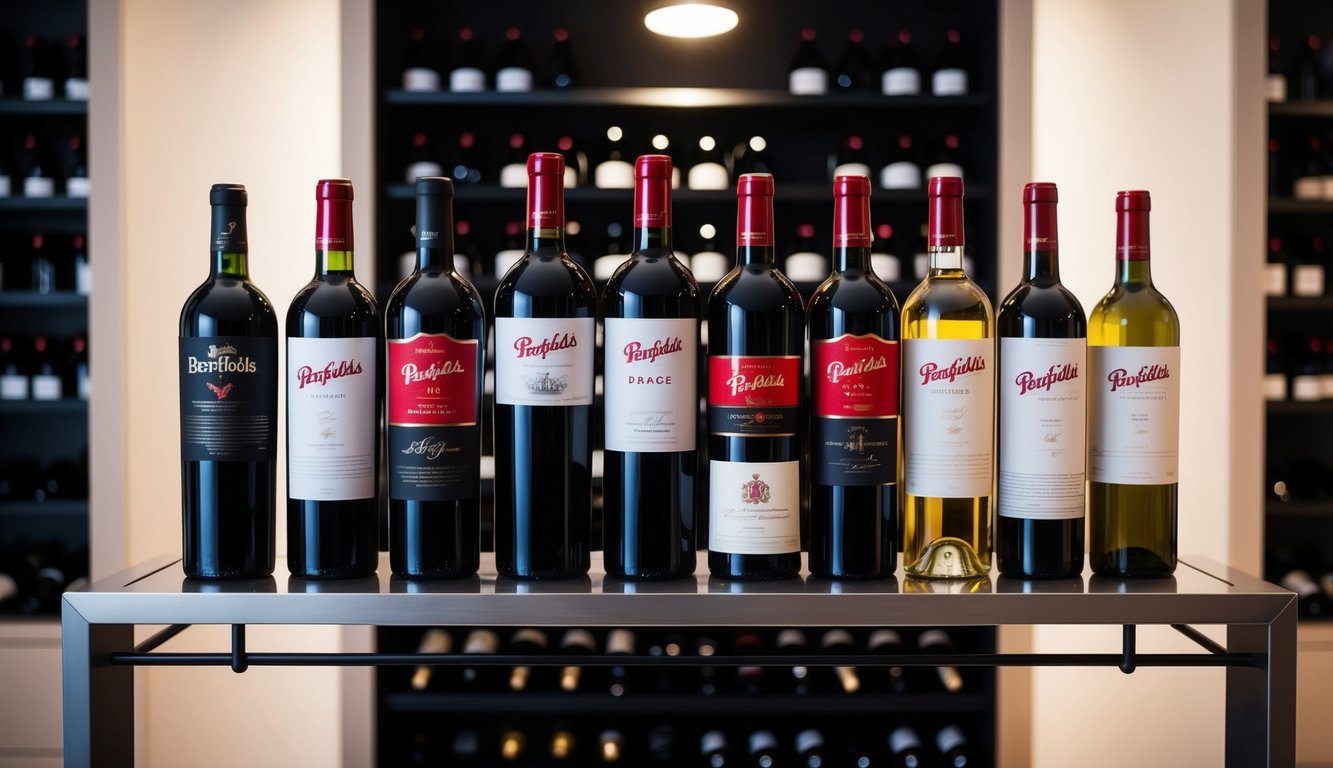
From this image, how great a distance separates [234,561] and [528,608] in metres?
0.26

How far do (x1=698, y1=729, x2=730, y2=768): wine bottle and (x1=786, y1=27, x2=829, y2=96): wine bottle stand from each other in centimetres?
161

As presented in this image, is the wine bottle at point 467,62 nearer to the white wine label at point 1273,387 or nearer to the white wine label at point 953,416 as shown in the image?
the white wine label at point 953,416

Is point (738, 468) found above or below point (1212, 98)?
below

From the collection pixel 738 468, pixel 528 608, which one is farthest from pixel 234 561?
pixel 738 468

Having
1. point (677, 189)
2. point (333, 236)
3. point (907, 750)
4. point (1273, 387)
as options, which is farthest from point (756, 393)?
point (1273, 387)

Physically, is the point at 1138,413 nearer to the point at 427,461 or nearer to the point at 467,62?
the point at 427,461

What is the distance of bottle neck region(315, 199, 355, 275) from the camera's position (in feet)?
2.71

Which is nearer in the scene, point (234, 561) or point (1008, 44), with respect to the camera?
point (234, 561)

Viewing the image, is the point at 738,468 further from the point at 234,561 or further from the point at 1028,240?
the point at 234,561

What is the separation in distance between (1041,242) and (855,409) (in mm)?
214

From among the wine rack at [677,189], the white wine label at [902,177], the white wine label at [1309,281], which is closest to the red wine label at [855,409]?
the wine rack at [677,189]

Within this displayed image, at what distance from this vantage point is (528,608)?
0.75 meters

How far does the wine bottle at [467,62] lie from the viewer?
2.50 m

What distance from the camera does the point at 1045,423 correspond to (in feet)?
2.67
